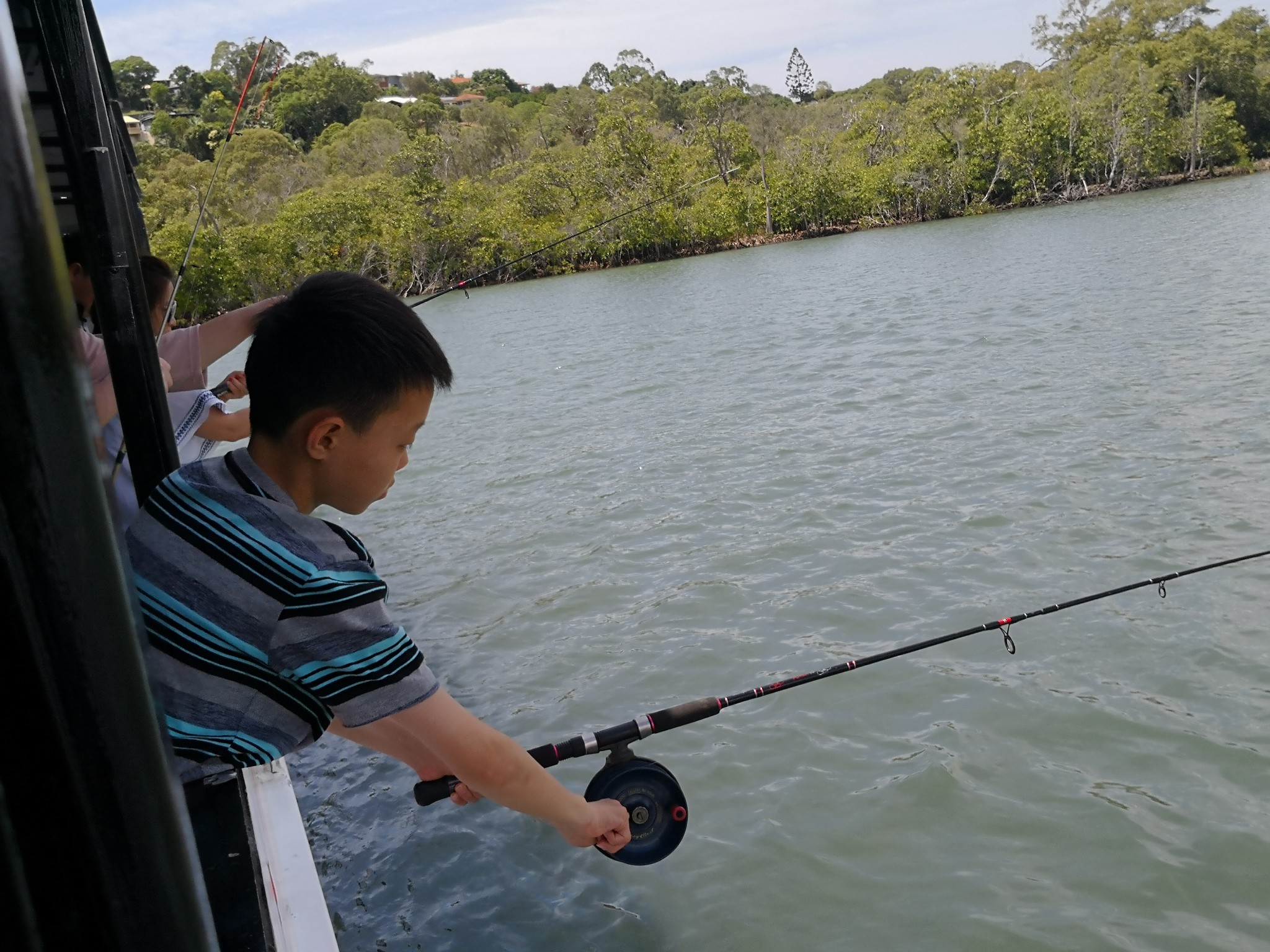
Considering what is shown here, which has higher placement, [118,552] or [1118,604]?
[118,552]

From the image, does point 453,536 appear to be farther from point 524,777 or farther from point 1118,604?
point 524,777

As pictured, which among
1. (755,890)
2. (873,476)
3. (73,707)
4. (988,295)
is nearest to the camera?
(73,707)

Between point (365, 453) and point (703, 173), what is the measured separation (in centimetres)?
5374

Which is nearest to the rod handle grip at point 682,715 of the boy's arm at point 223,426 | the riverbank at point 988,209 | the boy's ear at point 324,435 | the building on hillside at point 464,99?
the boy's ear at point 324,435

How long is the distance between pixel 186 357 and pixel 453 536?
4768mm

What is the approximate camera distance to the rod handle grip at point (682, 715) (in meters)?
2.72

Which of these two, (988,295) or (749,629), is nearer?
(749,629)

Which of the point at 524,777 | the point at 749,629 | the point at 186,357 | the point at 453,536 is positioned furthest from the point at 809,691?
the point at 453,536

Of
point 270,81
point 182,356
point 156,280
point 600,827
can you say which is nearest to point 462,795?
point 600,827

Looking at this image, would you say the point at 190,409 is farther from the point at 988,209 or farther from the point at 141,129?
the point at 141,129

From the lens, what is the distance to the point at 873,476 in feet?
28.3

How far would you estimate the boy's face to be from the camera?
1.81 metres

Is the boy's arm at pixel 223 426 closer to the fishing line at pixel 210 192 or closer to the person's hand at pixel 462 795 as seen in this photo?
the fishing line at pixel 210 192

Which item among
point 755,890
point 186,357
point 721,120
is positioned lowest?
point 755,890
